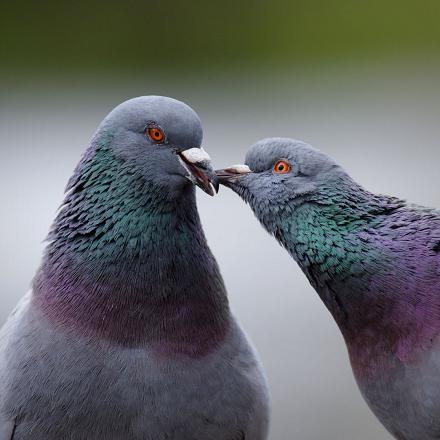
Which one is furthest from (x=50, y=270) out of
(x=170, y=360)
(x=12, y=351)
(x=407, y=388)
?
(x=407, y=388)

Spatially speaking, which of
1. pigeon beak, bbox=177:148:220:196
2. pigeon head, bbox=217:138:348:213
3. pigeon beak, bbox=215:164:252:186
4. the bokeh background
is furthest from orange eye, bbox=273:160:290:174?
the bokeh background

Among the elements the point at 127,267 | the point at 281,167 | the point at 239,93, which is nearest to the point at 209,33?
the point at 239,93

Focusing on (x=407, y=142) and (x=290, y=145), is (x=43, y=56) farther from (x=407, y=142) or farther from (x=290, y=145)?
(x=290, y=145)

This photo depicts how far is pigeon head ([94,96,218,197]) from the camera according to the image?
4.12 m

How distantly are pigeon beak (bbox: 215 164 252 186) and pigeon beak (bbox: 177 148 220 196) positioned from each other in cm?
24

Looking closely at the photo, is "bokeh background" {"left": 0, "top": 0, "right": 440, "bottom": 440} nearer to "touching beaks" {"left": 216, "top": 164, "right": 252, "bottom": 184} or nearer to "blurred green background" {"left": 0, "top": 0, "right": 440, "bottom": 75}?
"blurred green background" {"left": 0, "top": 0, "right": 440, "bottom": 75}

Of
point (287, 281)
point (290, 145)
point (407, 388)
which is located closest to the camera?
point (407, 388)

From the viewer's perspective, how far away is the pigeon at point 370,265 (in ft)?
13.2

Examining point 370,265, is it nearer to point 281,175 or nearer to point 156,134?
point 281,175

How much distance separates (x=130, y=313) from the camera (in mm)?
4199

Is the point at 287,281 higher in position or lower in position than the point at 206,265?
lower

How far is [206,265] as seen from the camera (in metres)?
4.41

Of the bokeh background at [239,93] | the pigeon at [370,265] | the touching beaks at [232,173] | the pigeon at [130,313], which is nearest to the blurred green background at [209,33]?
the bokeh background at [239,93]

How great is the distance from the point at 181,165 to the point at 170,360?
0.80m
